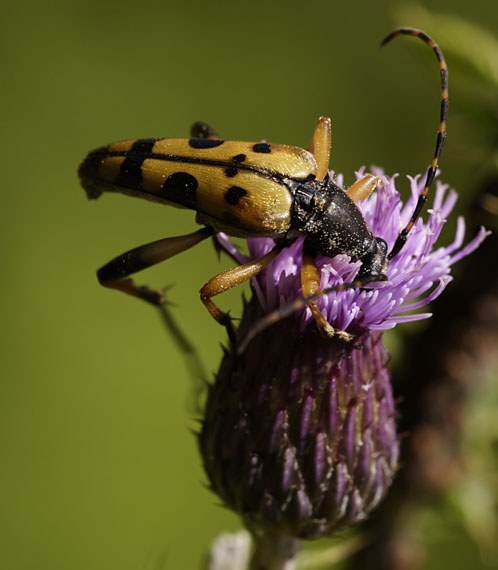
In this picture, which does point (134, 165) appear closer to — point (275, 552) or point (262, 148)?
point (262, 148)

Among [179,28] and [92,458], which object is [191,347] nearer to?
[92,458]

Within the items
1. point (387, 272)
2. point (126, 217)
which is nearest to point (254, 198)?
point (387, 272)

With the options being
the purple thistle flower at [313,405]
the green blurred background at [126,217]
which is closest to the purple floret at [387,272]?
the purple thistle flower at [313,405]

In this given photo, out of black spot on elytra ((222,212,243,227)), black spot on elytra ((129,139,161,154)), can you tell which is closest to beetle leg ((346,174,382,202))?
black spot on elytra ((222,212,243,227))

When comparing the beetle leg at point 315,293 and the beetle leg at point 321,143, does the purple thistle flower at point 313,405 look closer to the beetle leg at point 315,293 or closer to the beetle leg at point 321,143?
the beetle leg at point 315,293

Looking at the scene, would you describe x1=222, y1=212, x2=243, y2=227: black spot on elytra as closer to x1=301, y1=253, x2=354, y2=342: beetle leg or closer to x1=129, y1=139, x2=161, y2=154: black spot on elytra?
x1=301, y1=253, x2=354, y2=342: beetle leg

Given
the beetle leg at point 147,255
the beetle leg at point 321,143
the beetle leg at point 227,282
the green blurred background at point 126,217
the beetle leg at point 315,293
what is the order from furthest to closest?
the green blurred background at point 126,217 → the beetle leg at point 321,143 → the beetle leg at point 147,255 → the beetle leg at point 227,282 → the beetle leg at point 315,293

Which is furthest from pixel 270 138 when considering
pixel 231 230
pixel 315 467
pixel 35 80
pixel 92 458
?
pixel 315 467
